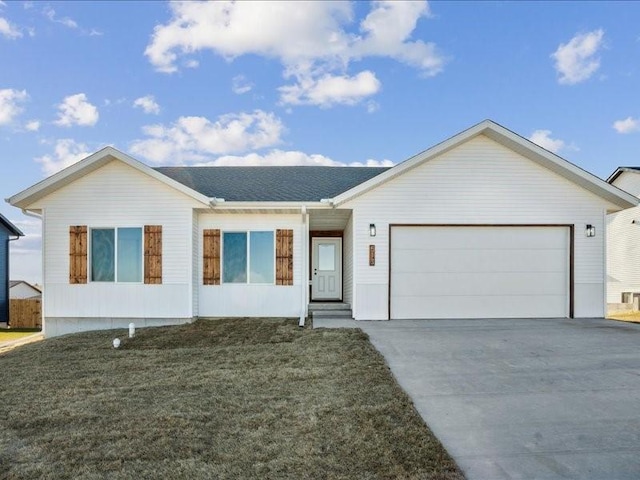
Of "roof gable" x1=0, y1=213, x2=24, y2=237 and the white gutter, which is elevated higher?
the white gutter

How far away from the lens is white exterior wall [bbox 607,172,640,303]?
19.2 metres

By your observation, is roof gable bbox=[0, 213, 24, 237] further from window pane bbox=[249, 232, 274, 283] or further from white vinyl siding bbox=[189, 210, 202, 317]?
window pane bbox=[249, 232, 274, 283]

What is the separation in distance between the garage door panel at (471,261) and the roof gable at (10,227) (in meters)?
19.4

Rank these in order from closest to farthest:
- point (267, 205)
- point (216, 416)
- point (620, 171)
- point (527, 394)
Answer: point (216, 416)
point (527, 394)
point (267, 205)
point (620, 171)

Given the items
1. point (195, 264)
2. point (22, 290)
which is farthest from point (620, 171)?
point (22, 290)

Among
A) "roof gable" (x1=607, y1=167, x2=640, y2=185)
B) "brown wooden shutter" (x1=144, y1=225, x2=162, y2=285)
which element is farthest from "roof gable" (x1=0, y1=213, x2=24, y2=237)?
"roof gable" (x1=607, y1=167, x2=640, y2=185)

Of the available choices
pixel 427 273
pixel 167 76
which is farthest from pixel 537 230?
pixel 167 76

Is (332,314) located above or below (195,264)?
below

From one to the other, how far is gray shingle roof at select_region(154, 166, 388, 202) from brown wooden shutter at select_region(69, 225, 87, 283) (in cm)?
299

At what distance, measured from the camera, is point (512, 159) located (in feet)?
36.8

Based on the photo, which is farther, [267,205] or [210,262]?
[210,262]

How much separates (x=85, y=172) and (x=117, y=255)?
227 centimetres

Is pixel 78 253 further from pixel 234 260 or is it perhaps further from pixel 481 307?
pixel 481 307

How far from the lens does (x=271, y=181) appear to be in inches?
522
